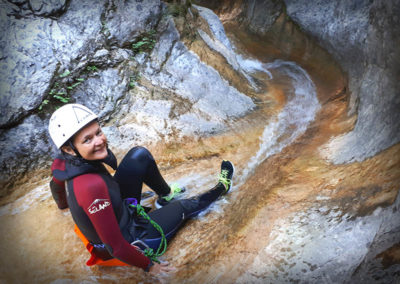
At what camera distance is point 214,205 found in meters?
3.48

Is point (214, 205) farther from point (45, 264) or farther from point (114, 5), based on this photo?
point (114, 5)

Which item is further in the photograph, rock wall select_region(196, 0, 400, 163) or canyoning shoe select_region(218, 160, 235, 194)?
canyoning shoe select_region(218, 160, 235, 194)

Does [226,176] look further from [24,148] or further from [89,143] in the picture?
[24,148]

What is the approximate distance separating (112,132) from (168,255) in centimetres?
238

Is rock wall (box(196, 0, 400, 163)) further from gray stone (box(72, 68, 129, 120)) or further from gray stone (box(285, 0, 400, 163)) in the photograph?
gray stone (box(72, 68, 129, 120))

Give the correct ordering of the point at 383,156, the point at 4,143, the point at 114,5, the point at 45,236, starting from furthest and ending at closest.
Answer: the point at 114,5 → the point at 4,143 → the point at 45,236 → the point at 383,156

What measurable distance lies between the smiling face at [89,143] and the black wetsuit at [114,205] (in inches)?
2.4

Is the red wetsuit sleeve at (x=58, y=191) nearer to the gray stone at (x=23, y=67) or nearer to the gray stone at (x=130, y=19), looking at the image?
the gray stone at (x=23, y=67)

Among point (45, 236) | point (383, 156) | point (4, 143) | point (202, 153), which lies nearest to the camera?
point (383, 156)

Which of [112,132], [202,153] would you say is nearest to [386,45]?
[202,153]

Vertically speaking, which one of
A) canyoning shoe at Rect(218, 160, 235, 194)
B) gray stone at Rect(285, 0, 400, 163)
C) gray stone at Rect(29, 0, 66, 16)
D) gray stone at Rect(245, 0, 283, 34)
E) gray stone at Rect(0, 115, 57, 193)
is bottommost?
gray stone at Rect(0, 115, 57, 193)

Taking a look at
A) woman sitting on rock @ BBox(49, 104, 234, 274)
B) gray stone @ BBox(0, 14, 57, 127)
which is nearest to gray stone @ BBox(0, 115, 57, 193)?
gray stone @ BBox(0, 14, 57, 127)

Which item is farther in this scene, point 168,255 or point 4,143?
point 4,143

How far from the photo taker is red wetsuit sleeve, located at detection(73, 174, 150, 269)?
1.96 m
